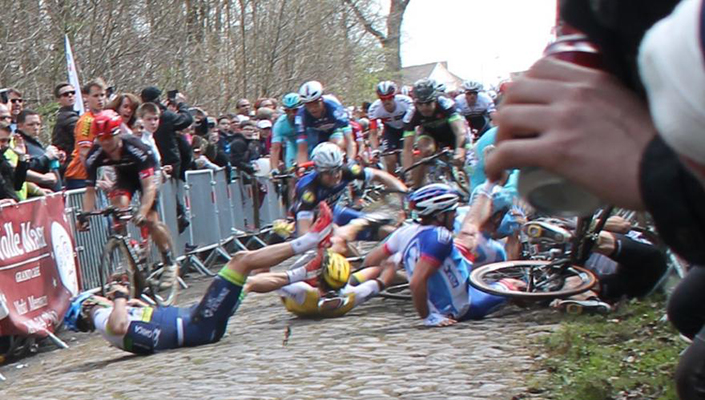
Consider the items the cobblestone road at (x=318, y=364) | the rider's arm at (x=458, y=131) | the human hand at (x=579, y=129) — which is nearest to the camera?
the human hand at (x=579, y=129)

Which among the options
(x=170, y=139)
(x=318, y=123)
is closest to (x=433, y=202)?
(x=318, y=123)

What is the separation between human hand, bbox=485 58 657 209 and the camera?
1107 mm

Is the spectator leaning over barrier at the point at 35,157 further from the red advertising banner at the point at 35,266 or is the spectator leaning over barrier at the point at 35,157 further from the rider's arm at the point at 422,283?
the rider's arm at the point at 422,283

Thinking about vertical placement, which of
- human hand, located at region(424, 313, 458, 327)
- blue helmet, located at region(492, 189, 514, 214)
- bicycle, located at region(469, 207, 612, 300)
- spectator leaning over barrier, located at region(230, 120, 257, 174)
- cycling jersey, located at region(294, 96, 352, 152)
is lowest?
human hand, located at region(424, 313, 458, 327)

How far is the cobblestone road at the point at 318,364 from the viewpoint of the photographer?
6.66 metres

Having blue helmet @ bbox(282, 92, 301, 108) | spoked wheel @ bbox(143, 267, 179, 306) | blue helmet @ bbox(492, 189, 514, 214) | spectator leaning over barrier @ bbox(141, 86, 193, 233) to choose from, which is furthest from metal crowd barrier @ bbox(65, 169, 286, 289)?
blue helmet @ bbox(492, 189, 514, 214)

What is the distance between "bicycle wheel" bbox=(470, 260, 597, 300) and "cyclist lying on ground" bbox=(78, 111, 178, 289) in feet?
11.9

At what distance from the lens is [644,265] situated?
8.52 m

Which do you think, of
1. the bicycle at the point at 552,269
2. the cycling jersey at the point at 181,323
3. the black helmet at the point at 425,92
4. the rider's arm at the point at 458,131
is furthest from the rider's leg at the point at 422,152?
the cycling jersey at the point at 181,323

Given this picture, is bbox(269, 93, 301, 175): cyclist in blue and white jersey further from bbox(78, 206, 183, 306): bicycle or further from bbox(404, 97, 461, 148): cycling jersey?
bbox(78, 206, 183, 306): bicycle

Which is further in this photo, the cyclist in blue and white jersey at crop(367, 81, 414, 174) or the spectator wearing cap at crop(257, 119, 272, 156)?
the spectator wearing cap at crop(257, 119, 272, 156)

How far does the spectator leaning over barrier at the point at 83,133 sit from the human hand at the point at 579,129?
10.9 meters

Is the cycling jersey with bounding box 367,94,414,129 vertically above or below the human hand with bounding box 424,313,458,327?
above

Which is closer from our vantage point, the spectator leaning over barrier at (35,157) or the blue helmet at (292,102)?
the spectator leaning over barrier at (35,157)
